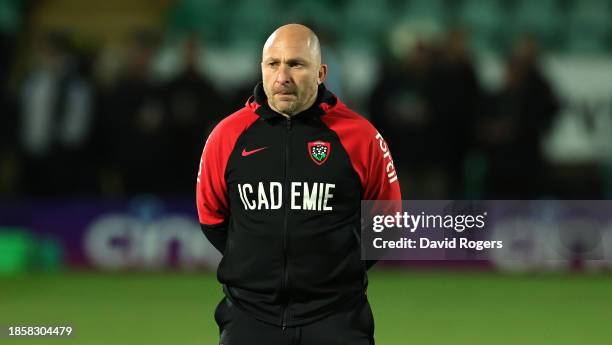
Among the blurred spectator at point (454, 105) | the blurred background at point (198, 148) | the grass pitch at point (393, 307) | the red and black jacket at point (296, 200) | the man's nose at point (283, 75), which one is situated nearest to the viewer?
the man's nose at point (283, 75)

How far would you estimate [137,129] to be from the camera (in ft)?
43.6

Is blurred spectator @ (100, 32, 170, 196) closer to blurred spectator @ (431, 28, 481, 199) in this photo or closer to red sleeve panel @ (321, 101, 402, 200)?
blurred spectator @ (431, 28, 481, 199)

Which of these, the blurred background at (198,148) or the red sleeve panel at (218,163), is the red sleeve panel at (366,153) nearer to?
the red sleeve panel at (218,163)

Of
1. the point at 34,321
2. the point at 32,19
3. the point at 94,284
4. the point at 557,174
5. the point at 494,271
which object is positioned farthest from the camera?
the point at 32,19

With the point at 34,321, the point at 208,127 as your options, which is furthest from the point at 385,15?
the point at 34,321

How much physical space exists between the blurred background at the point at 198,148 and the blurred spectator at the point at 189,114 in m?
0.02

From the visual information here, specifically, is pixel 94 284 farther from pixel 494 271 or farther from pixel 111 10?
pixel 111 10

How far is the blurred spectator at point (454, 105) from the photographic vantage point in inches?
508

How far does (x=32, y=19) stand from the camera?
1616 centimetres

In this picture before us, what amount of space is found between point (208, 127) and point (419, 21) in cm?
443

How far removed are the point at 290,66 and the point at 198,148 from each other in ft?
28.2

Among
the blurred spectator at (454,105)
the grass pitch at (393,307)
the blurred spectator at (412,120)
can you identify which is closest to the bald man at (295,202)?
the grass pitch at (393,307)

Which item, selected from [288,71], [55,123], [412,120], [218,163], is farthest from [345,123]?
[55,123]

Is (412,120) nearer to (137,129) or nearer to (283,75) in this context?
(137,129)
